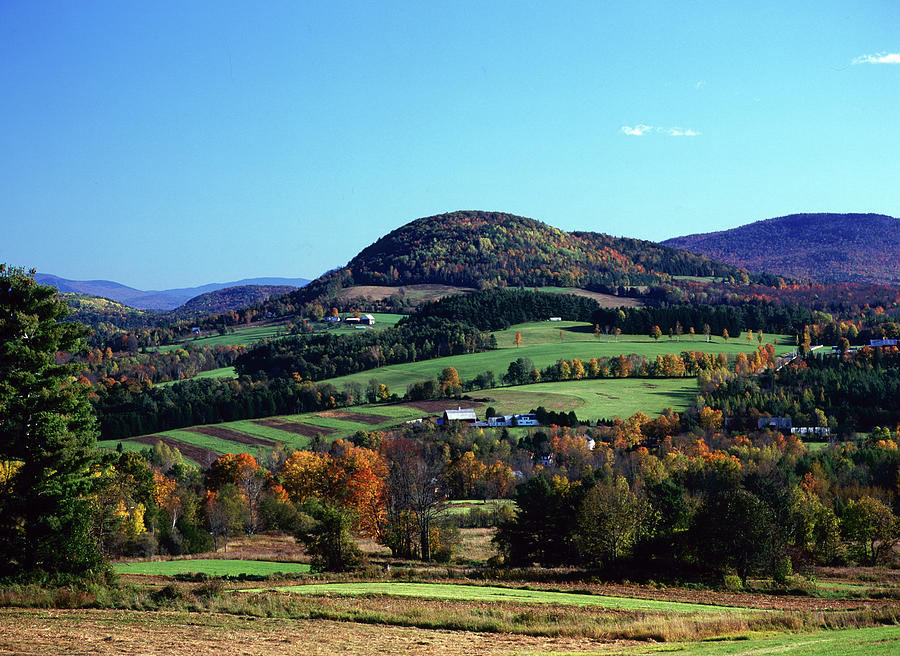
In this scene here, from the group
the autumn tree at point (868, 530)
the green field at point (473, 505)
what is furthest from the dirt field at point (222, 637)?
the green field at point (473, 505)

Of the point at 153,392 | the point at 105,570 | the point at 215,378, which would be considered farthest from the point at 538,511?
the point at 215,378

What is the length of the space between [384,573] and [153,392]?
103 meters

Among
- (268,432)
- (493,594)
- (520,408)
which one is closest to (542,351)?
(520,408)

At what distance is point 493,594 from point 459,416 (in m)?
81.8

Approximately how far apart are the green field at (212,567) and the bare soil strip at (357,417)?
66962 millimetres

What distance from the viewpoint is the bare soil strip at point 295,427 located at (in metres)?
117

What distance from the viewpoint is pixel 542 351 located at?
518 feet

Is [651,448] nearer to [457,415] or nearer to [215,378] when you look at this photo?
[457,415]

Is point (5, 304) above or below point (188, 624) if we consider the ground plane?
above

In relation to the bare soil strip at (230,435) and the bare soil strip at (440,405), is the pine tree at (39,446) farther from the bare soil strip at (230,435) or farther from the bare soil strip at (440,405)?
the bare soil strip at (440,405)

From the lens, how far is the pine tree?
1324 inches

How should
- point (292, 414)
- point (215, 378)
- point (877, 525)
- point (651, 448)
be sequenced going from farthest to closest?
1. point (215, 378)
2. point (292, 414)
3. point (651, 448)
4. point (877, 525)

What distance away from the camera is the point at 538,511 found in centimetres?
5594

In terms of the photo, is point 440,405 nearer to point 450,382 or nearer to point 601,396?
point 450,382
